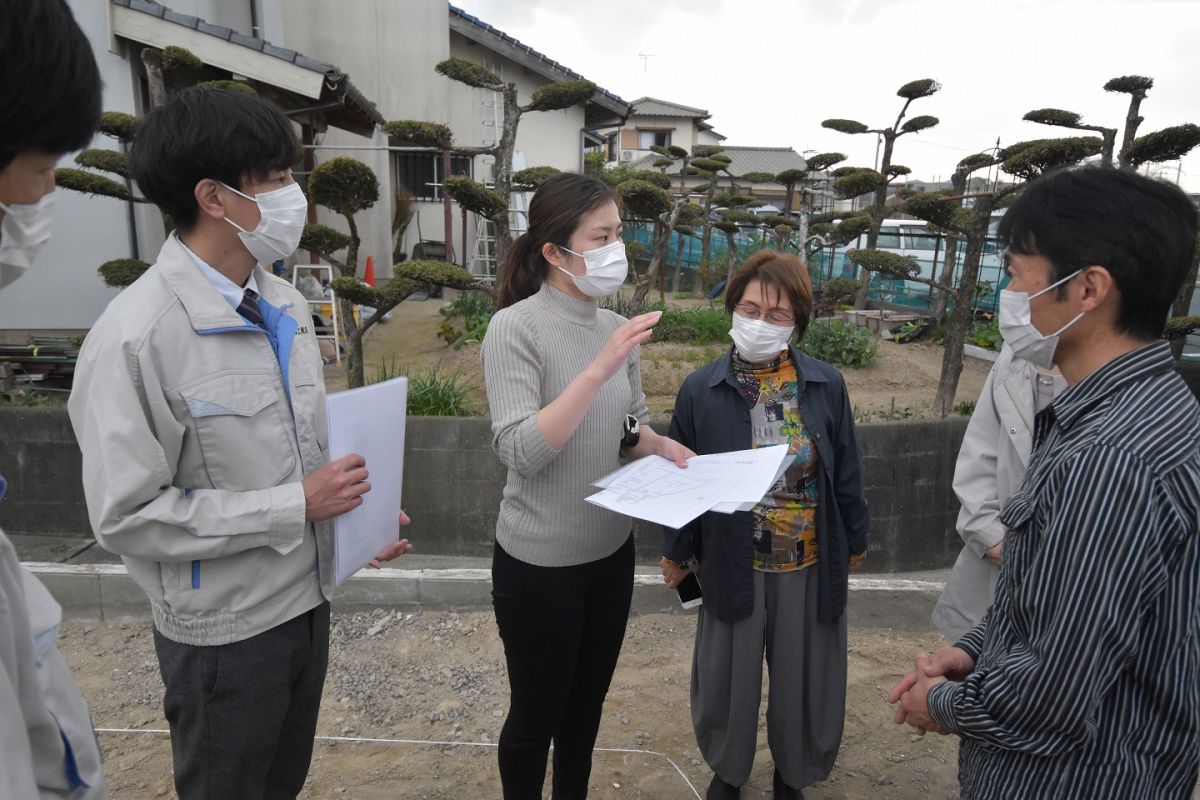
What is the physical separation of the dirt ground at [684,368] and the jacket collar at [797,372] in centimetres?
285

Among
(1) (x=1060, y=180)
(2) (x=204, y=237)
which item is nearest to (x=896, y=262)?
(1) (x=1060, y=180)

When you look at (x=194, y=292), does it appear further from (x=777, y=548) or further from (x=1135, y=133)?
(x=1135, y=133)

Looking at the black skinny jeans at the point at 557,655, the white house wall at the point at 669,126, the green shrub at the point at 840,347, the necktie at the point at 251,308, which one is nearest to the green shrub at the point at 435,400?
the black skinny jeans at the point at 557,655

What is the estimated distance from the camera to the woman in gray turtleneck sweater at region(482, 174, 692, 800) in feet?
6.40

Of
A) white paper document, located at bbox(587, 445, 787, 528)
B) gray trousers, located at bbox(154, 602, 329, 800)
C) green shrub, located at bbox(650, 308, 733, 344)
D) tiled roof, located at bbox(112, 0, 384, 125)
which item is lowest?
gray trousers, located at bbox(154, 602, 329, 800)

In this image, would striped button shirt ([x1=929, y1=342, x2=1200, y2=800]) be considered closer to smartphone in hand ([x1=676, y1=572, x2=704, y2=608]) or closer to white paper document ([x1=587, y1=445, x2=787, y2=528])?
white paper document ([x1=587, y1=445, x2=787, y2=528])

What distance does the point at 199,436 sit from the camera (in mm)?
1473

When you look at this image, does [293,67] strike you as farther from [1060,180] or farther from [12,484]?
[1060,180]

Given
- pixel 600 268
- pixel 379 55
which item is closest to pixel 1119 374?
pixel 600 268

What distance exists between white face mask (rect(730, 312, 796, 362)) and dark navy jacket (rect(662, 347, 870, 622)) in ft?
0.29

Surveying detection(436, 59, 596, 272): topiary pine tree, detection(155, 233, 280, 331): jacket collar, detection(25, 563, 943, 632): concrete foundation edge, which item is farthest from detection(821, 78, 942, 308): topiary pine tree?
Answer: detection(155, 233, 280, 331): jacket collar

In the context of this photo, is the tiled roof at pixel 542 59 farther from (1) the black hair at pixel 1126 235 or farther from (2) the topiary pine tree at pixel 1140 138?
(1) the black hair at pixel 1126 235

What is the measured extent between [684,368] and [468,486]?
11.2 feet

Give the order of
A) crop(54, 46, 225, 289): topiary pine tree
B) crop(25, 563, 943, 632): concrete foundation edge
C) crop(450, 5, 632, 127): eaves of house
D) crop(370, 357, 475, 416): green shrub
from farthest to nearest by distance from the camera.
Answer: crop(450, 5, 632, 127): eaves of house
crop(54, 46, 225, 289): topiary pine tree
crop(370, 357, 475, 416): green shrub
crop(25, 563, 943, 632): concrete foundation edge
